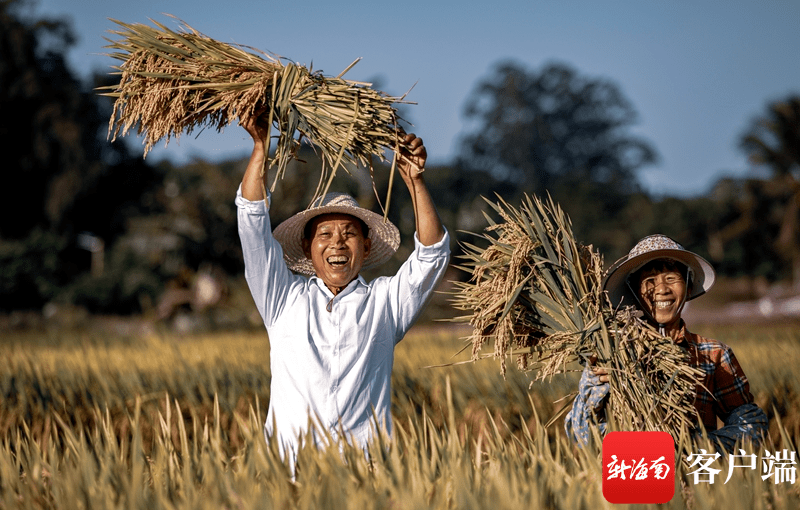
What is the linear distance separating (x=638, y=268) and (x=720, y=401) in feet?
1.60

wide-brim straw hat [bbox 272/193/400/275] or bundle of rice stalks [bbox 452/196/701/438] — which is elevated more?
wide-brim straw hat [bbox 272/193/400/275]

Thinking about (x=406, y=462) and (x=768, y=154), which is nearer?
(x=406, y=462)

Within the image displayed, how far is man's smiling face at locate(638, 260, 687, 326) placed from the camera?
2418 mm

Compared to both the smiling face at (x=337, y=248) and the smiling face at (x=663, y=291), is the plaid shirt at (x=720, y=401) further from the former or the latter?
the smiling face at (x=337, y=248)

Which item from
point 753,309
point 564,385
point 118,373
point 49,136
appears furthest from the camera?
point 49,136

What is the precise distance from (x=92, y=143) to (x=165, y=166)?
6.94m

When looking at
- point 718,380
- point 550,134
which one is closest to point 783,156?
point 550,134

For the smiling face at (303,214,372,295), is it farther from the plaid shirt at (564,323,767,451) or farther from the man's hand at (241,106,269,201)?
the plaid shirt at (564,323,767,451)

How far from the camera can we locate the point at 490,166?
50.8 meters

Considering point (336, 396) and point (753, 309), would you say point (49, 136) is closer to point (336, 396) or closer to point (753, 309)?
point (753, 309)

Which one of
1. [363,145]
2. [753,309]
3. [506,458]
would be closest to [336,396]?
[506,458]

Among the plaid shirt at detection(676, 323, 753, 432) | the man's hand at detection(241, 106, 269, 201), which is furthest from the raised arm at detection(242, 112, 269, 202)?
the plaid shirt at detection(676, 323, 753, 432)

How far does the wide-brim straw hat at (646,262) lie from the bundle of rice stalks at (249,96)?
0.79 metres

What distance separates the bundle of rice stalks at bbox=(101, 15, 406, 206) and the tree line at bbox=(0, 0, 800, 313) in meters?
11.4
